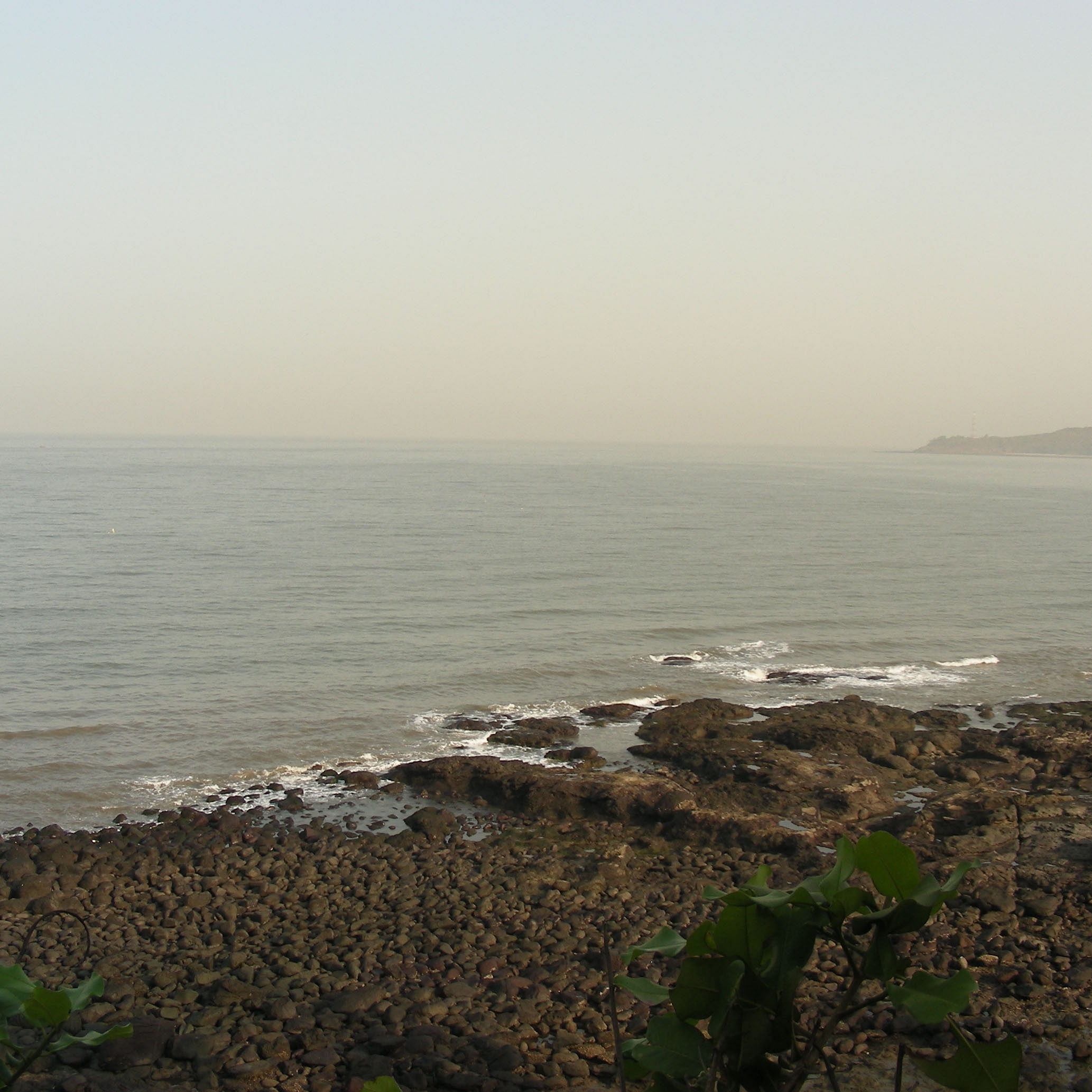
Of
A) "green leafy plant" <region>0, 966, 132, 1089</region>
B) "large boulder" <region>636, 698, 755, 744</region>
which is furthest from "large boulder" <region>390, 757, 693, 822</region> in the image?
"green leafy plant" <region>0, 966, 132, 1089</region>

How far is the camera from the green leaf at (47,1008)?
2580 mm

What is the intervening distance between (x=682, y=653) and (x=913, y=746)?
1290 centimetres

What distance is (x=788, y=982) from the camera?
2.58 meters

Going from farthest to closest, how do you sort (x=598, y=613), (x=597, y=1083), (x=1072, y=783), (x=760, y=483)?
1. (x=760, y=483)
2. (x=598, y=613)
3. (x=1072, y=783)
4. (x=597, y=1083)

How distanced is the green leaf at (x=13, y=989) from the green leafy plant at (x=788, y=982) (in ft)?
5.39

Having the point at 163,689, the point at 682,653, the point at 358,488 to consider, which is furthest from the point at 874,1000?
the point at 358,488

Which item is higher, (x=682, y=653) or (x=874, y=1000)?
(x=874, y=1000)

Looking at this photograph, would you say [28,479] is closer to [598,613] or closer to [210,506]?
[210,506]

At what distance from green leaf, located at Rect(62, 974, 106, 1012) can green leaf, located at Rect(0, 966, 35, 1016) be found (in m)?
0.10

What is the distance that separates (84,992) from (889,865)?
7.41 ft

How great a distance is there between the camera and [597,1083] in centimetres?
1159

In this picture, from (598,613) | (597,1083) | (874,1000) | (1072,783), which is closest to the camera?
(874,1000)

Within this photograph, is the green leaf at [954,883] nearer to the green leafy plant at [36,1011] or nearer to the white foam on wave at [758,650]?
the green leafy plant at [36,1011]

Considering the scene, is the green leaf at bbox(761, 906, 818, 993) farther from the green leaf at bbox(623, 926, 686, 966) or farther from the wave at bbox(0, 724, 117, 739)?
the wave at bbox(0, 724, 117, 739)
